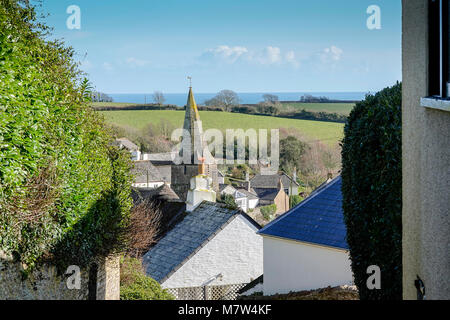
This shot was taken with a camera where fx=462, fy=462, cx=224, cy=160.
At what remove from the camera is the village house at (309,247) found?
546 inches

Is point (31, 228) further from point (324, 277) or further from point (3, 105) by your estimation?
point (324, 277)

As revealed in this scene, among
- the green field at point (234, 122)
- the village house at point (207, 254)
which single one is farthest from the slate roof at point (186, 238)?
the green field at point (234, 122)

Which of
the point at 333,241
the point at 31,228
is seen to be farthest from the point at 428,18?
the point at 333,241

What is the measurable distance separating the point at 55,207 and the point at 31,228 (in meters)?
0.57

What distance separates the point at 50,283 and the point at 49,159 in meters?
2.84

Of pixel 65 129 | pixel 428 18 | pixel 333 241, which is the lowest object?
pixel 333 241

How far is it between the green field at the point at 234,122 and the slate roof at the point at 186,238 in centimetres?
3934

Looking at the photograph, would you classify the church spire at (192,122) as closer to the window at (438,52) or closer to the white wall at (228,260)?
the white wall at (228,260)

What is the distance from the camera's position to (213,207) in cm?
2497

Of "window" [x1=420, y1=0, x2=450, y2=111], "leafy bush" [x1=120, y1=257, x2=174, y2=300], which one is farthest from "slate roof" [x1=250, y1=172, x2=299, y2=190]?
"window" [x1=420, y1=0, x2=450, y2=111]

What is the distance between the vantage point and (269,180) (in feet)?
242

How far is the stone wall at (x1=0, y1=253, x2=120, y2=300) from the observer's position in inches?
343

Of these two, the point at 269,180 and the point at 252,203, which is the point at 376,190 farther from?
the point at 269,180

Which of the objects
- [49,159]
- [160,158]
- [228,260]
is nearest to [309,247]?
[49,159]
